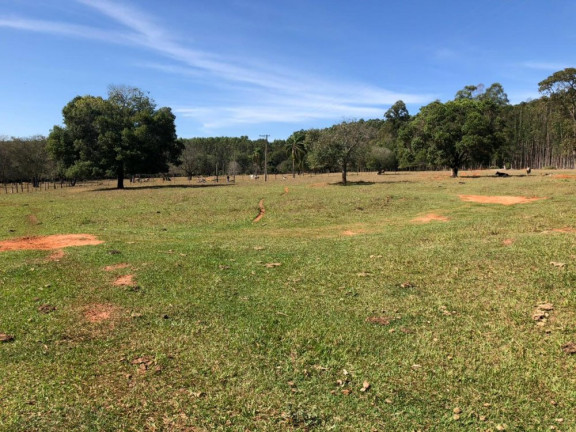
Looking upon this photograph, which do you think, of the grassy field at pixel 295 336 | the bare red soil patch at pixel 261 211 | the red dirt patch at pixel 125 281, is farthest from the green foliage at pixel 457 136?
the red dirt patch at pixel 125 281

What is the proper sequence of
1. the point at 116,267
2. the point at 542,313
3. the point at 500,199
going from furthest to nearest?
the point at 500,199 < the point at 116,267 < the point at 542,313

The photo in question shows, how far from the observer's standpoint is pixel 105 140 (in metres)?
45.5

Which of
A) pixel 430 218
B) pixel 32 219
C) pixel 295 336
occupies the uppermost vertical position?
pixel 32 219

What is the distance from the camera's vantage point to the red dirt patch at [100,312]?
7004 millimetres

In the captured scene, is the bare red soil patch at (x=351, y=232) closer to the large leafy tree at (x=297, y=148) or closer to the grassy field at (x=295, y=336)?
the grassy field at (x=295, y=336)

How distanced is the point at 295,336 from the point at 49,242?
1173 cm

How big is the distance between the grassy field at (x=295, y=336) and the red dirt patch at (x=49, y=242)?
1060 mm

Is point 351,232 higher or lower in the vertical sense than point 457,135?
lower

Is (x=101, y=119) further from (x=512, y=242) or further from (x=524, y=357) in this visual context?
(x=524, y=357)

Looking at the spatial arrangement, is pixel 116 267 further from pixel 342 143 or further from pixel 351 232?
pixel 342 143

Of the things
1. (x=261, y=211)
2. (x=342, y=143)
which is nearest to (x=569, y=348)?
(x=261, y=211)

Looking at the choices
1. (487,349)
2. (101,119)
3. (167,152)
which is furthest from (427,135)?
(487,349)

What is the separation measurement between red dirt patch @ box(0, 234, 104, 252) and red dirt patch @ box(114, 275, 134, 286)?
5.09m

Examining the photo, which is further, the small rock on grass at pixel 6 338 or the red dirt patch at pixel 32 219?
the red dirt patch at pixel 32 219
